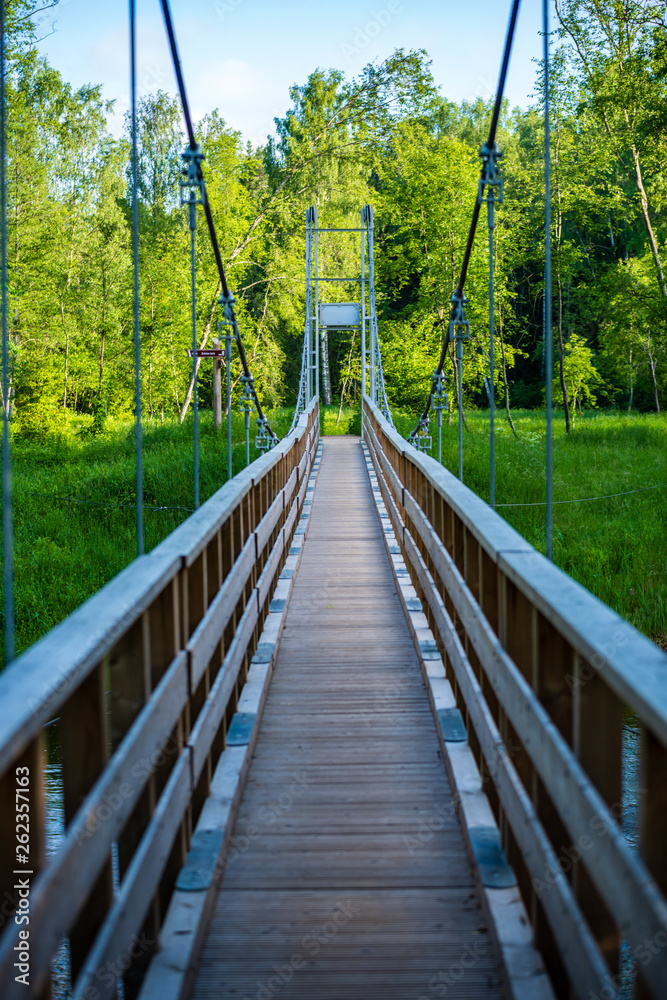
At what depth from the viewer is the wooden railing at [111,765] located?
1.16 meters

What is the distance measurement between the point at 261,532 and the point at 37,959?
3.08 meters

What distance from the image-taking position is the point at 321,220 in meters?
26.1

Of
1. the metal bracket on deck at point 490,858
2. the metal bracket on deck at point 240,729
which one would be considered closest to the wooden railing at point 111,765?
the metal bracket on deck at point 240,729

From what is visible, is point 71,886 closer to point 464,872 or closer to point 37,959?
point 37,959

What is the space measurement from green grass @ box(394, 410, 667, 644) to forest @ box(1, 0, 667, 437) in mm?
1942

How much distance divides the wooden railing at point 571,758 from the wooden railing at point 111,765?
70cm

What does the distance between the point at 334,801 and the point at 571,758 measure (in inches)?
56.0

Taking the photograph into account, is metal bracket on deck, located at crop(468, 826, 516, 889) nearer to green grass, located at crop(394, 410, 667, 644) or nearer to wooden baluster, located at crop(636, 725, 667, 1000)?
wooden baluster, located at crop(636, 725, 667, 1000)

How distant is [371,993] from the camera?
73.7 inches

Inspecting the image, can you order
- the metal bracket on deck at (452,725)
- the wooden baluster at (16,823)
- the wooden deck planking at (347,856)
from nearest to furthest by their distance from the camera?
1. the wooden baluster at (16,823)
2. the wooden deck planking at (347,856)
3. the metal bracket on deck at (452,725)

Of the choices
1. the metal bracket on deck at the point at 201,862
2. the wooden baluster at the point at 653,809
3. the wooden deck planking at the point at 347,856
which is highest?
the wooden baluster at the point at 653,809

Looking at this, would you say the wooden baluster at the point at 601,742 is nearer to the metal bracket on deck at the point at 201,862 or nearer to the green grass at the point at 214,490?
the metal bracket on deck at the point at 201,862

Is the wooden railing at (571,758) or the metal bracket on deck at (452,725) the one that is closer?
the wooden railing at (571,758)

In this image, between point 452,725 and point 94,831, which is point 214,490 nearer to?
point 452,725
